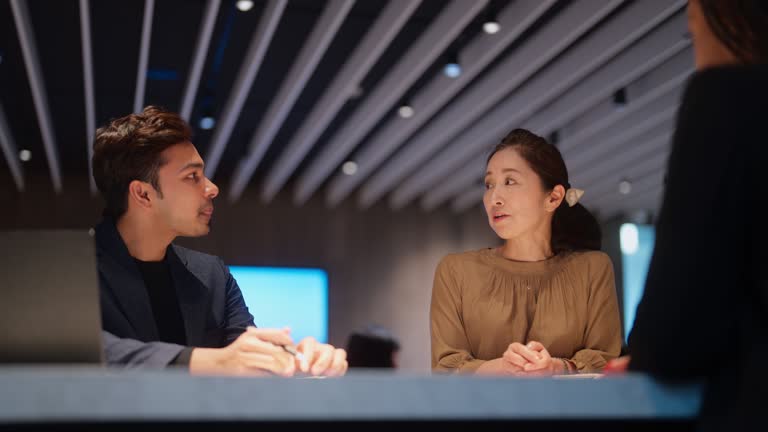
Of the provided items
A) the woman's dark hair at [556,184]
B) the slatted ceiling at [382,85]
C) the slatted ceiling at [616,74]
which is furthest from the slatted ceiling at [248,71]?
the woman's dark hair at [556,184]

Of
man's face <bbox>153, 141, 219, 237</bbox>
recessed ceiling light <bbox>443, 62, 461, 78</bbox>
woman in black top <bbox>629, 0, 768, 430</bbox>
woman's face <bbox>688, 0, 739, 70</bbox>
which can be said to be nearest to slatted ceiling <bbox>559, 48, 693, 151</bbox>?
recessed ceiling light <bbox>443, 62, 461, 78</bbox>

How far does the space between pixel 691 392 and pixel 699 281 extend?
17 centimetres

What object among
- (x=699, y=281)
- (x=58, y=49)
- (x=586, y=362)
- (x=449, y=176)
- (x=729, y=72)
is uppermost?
(x=58, y=49)

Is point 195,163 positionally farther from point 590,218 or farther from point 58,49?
point 58,49

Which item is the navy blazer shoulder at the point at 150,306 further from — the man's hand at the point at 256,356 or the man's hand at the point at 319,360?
the man's hand at the point at 319,360

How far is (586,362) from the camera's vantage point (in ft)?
8.33

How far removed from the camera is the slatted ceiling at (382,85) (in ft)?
18.9

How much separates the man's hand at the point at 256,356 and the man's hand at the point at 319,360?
123mm

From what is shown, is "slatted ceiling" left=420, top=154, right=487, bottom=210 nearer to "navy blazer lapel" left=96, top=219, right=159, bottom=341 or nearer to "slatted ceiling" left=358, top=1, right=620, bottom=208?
"slatted ceiling" left=358, top=1, right=620, bottom=208

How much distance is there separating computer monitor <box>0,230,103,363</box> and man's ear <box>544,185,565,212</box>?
5.73 ft

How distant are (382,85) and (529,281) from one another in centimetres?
431

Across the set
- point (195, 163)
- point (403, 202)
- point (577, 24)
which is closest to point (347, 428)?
point (195, 163)

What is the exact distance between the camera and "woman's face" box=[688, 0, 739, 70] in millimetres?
1284

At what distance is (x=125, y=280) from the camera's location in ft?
7.28
